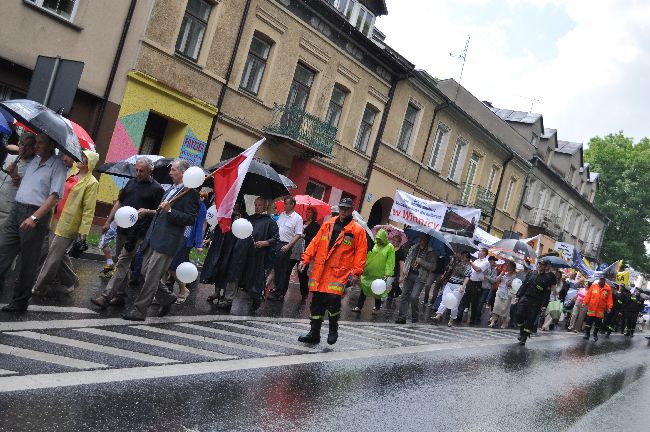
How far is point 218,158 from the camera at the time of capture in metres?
19.1

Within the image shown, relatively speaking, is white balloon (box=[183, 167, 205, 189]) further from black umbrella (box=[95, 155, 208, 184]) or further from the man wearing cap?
the man wearing cap

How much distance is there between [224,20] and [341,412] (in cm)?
1489

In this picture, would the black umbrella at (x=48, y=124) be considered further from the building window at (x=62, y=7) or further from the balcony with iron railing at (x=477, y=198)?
the balcony with iron railing at (x=477, y=198)

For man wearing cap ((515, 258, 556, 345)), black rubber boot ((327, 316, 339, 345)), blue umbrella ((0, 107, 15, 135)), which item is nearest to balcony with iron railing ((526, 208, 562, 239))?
man wearing cap ((515, 258, 556, 345))

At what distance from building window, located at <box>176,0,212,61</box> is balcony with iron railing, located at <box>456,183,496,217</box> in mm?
17826

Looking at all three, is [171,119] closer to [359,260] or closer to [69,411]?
[359,260]

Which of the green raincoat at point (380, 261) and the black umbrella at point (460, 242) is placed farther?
the black umbrella at point (460, 242)

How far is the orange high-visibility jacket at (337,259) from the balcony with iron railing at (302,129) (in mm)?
12071

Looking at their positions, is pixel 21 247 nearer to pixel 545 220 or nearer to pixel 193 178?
pixel 193 178

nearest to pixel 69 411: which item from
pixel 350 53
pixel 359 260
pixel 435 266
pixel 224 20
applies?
pixel 359 260

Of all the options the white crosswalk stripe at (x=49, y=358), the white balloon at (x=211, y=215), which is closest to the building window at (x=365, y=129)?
the white balloon at (x=211, y=215)

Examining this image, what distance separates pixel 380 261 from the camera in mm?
12773

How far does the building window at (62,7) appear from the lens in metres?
14.5

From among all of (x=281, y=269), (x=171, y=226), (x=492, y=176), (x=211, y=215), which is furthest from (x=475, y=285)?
(x=492, y=176)
